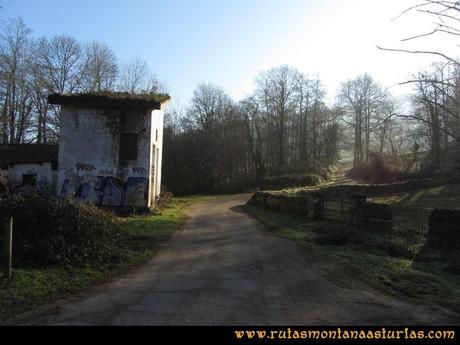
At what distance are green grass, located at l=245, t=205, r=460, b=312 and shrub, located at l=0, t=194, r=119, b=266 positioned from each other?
17.4 feet

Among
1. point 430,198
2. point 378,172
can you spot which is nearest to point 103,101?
point 430,198

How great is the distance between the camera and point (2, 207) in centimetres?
1146

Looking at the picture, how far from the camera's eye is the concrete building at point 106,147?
2384 cm

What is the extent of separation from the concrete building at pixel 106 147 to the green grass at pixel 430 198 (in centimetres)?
1828

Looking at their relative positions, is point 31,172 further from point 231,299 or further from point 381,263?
point 231,299

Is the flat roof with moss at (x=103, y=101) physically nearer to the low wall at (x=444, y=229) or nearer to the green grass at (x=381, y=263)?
the green grass at (x=381, y=263)

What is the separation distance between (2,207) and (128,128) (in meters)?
13.1

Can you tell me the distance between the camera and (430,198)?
36.4 m

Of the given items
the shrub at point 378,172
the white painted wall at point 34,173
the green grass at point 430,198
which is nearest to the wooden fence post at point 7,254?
the white painted wall at point 34,173

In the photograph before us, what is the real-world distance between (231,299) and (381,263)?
5104 mm

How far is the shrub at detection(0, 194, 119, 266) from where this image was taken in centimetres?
1038

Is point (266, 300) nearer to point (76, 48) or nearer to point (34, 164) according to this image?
point (34, 164)

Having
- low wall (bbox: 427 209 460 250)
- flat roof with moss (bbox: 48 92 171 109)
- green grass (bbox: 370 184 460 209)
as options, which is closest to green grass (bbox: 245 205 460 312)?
low wall (bbox: 427 209 460 250)

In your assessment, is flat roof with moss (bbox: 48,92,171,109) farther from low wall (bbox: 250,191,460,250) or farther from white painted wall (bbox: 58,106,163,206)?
low wall (bbox: 250,191,460,250)
